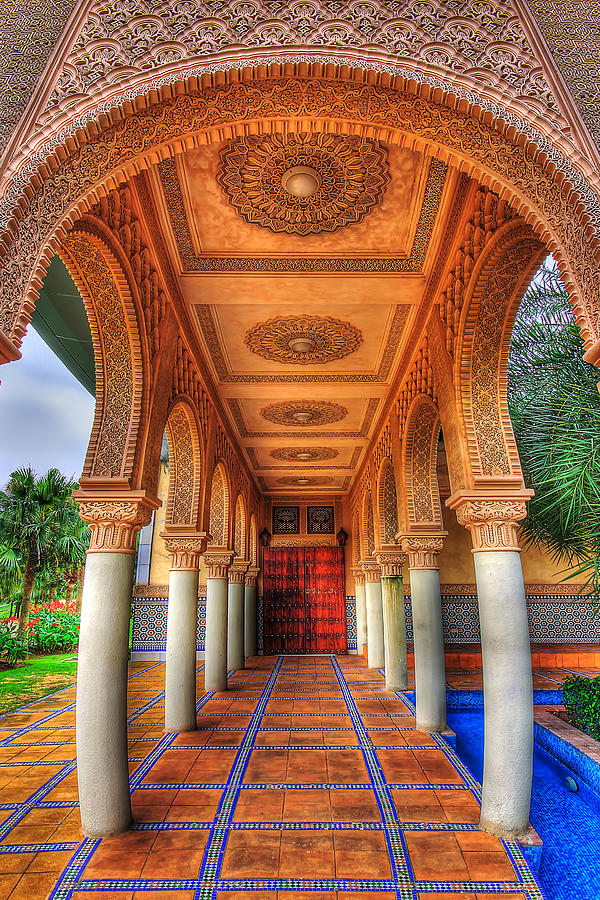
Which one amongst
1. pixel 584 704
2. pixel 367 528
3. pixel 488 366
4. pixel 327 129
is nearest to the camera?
pixel 327 129

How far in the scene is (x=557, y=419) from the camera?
5.84m

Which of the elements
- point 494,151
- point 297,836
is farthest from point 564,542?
point 494,151

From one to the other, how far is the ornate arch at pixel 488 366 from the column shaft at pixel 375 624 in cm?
668

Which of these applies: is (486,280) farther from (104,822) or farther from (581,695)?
(581,695)

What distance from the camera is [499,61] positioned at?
236cm

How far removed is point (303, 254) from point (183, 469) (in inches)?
112

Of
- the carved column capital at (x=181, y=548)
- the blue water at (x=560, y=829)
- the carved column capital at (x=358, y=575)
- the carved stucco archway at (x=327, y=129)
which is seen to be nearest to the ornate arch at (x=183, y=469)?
the carved column capital at (x=181, y=548)

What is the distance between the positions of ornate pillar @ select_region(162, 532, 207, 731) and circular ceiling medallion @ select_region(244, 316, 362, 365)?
2.26m

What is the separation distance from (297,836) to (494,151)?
13.6 feet

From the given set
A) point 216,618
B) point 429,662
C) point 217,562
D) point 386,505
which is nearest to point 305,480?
point 386,505

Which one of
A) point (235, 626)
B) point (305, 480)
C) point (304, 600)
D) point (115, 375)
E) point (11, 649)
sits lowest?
point (11, 649)

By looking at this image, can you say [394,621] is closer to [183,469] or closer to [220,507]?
[220,507]

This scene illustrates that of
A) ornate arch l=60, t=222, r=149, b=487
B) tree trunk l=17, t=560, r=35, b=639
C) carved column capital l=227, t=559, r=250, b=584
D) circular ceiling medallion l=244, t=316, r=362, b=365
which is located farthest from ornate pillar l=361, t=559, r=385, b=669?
tree trunk l=17, t=560, r=35, b=639

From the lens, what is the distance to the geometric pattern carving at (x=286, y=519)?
14.1 m
